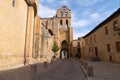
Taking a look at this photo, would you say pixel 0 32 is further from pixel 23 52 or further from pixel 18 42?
pixel 23 52

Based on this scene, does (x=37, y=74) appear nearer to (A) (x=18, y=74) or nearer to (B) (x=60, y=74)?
(A) (x=18, y=74)

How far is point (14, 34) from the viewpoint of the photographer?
1351 centimetres

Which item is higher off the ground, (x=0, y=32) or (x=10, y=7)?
(x=10, y=7)

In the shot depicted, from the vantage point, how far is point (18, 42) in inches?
578

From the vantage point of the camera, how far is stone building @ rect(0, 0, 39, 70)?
35.6 ft

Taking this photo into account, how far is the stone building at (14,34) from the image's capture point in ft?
35.6

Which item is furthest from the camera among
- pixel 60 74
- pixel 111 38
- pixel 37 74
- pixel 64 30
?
pixel 64 30

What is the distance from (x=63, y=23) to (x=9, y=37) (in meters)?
48.1

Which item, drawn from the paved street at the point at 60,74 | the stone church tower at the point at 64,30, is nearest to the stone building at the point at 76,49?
the stone church tower at the point at 64,30

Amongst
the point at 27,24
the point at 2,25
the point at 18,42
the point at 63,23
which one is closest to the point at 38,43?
the point at 27,24

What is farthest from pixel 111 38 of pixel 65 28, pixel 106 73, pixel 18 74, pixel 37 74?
pixel 65 28

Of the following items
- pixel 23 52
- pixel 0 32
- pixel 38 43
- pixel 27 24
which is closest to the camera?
pixel 0 32

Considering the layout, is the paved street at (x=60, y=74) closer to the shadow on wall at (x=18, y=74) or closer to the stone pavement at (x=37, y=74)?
the stone pavement at (x=37, y=74)

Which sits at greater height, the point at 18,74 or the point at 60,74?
the point at 18,74
